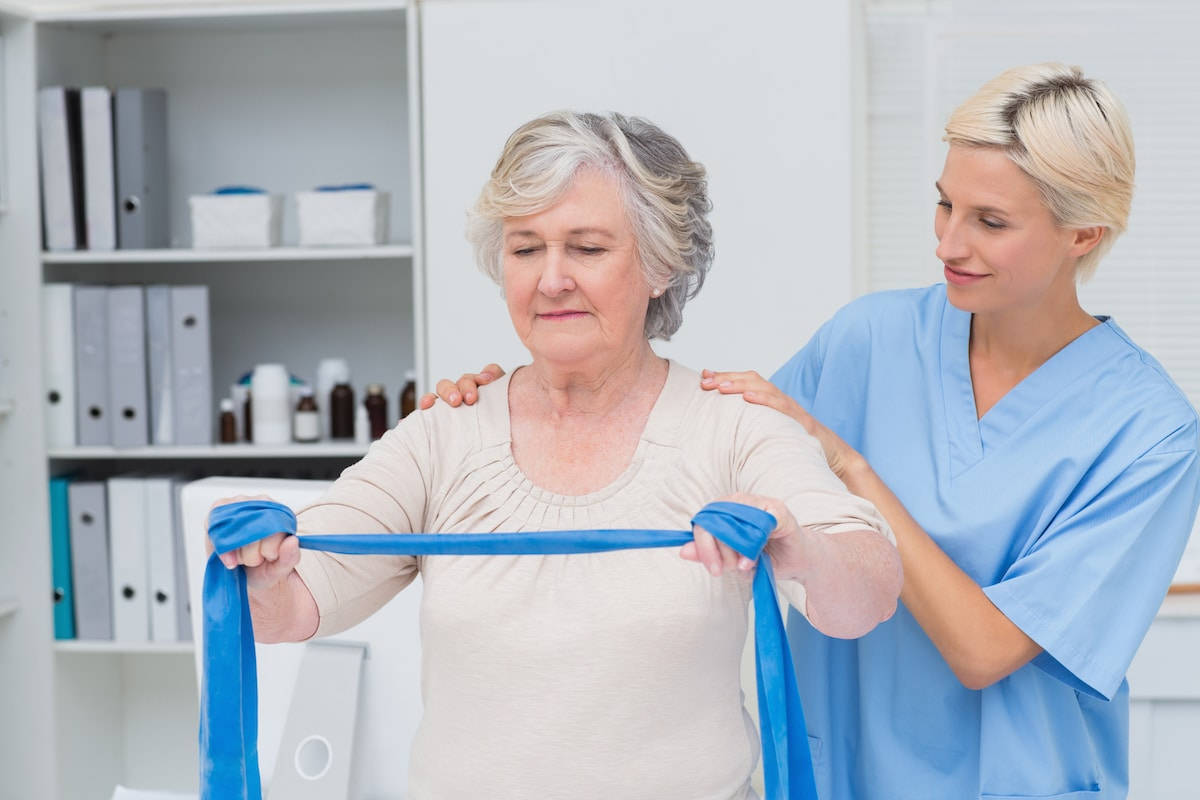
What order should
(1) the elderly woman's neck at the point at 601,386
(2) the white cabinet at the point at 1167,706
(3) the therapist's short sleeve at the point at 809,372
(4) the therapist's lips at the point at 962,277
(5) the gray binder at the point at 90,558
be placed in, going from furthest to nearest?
(5) the gray binder at the point at 90,558, (2) the white cabinet at the point at 1167,706, (3) the therapist's short sleeve at the point at 809,372, (4) the therapist's lips at the point at 962,277, (1) the elderly woman's neck at the point at 601,386

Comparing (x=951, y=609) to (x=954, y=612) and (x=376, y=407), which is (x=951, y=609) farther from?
(x=376, y=407)

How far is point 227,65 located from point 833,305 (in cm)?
159

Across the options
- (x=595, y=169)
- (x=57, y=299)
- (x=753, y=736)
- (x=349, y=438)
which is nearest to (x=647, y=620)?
(x=753, y=736)

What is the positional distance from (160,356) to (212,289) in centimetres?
→ 41

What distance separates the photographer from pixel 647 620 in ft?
3.68

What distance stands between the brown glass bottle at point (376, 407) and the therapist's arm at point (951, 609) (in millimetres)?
1509

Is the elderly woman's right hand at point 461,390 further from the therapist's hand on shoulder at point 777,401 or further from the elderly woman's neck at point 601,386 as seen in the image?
the therapist's hand on shoulder at point 777,401

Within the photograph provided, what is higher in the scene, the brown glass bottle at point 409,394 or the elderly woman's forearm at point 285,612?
the brown glass bottle at point 409,394

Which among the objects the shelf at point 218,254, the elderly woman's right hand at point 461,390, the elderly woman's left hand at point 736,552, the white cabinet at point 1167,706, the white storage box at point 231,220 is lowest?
the white cabinet at point 1167,706

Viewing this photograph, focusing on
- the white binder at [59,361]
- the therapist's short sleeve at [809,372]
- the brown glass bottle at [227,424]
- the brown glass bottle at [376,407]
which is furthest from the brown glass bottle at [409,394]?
the therapist's short sleeve at [809,372]

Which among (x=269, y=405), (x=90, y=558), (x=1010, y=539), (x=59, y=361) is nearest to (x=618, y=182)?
(x=1010, y=539)

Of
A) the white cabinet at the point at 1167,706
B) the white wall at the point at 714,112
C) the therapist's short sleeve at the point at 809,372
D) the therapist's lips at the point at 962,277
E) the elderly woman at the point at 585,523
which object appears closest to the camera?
the elderly woman at the point at 585,523

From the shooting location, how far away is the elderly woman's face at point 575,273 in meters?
1.17

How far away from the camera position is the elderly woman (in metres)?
1.12
